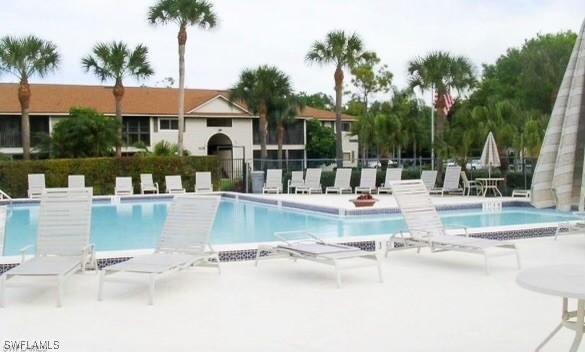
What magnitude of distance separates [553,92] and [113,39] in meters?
24.6

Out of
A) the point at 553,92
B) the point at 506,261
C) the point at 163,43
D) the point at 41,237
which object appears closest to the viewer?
the point at 41,237

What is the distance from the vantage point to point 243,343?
4.14 metres

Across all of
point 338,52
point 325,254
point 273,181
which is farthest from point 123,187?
point 325,254

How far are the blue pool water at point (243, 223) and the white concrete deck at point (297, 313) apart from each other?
4.79 m

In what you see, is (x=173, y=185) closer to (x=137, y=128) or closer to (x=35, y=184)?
(x=35, y=184)

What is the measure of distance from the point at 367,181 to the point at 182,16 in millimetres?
11419

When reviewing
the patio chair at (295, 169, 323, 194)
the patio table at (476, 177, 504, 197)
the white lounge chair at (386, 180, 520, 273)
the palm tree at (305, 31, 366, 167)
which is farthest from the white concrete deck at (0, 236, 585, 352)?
the palm tree at (305, 31, 366, 167)

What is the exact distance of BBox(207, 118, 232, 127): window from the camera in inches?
1422

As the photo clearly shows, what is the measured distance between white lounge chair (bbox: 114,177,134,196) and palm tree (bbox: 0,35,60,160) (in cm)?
554

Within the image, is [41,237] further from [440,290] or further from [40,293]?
[440,290]

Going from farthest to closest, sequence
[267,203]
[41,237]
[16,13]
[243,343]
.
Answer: [16,13], [267,203], [41,237], [243,343]

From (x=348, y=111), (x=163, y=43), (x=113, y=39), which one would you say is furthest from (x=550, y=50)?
(x=113, y=39)

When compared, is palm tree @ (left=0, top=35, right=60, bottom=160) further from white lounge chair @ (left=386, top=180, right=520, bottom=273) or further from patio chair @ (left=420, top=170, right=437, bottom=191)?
white lounge chair @ (left=386, top=180, right=520, bottom=273)

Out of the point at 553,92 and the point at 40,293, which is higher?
the point at 553,92
